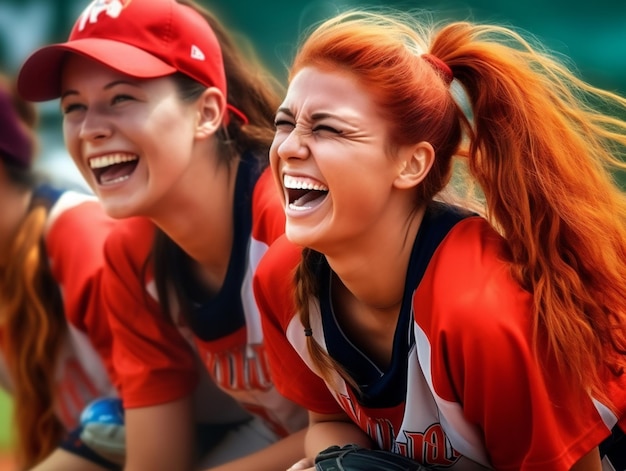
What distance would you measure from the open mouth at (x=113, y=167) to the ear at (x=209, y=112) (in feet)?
0.58

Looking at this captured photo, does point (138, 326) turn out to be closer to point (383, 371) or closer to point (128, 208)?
point (128, 208)

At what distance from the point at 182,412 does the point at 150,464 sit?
0.16 metres

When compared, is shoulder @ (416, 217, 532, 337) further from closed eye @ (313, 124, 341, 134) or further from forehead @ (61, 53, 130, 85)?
forehead @ (61, 53, 130, 85)

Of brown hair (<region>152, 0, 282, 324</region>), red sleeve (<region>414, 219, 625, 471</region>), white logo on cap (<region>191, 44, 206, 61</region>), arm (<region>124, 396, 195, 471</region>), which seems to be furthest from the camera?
arm (<region>124, 396, 195, 471</region>)

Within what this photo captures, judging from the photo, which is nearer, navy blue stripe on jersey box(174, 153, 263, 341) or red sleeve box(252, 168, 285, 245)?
red sleeve box(252, 168, 285, 245)

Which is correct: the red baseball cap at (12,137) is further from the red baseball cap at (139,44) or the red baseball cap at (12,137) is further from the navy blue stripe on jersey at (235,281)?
the navy blue stripe on jersey at (235,281)

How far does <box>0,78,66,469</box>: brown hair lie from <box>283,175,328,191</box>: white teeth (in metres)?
1.23

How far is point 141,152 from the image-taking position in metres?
2.29

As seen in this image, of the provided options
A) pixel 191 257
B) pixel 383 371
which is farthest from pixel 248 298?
pixel 383 371

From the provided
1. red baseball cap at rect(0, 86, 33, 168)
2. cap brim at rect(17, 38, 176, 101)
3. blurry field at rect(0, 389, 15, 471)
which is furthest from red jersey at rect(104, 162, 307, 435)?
blurry field at rect(0, 389, 15, 471)

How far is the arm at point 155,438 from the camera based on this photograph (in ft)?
8.50

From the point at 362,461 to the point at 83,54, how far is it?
113 cm

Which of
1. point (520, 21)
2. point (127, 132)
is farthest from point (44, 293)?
point (520, 21)

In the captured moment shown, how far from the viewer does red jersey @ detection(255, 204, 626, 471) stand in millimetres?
1673
